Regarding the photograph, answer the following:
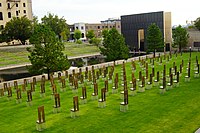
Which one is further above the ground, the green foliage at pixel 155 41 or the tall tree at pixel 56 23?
the tall tree at pixel 56 23

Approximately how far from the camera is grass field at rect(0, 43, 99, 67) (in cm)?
4569

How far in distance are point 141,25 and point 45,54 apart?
36866mm

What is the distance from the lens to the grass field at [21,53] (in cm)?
4569

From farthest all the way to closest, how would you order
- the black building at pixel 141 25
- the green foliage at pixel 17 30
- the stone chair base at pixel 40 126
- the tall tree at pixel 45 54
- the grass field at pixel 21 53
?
the black building at pixel 141 25
the green foliage at pixel 17 30
the grass field at pixel 21 53
the tall tree at pixel 45 54
the stone chair base at pixel 40 126

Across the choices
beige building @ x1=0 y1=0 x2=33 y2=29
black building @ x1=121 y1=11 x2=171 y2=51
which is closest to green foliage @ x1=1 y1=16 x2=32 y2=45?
beige building @ x1=0 y1=0 x2=33 y2=29

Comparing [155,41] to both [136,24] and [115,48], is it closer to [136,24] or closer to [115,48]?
[115,48]

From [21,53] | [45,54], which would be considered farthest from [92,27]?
[45,54]

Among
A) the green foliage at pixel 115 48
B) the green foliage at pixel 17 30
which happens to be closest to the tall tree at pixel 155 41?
the green foliage at pixel 115 48

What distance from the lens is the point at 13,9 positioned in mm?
65875

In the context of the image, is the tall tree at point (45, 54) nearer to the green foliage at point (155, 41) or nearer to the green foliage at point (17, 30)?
the green foliage at point (155, 41)

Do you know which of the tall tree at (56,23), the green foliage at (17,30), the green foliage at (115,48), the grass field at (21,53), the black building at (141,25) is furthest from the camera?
the tall tree at (56,23)

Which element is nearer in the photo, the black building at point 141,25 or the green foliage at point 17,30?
the green foliage at point 17,30

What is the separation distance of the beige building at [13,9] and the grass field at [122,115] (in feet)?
165

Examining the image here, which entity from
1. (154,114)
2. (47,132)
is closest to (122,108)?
(154,114)
